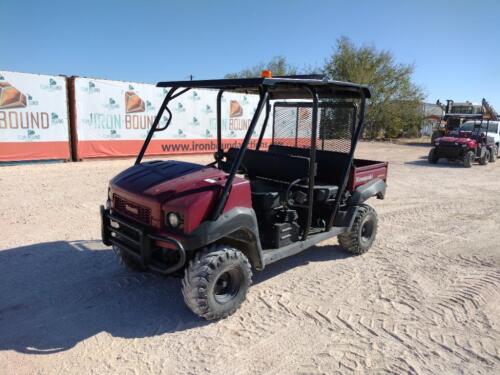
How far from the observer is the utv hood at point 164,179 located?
126 inches

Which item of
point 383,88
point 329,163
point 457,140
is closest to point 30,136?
point 329,163

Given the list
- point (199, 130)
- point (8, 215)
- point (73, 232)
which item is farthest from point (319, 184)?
point (199, 130)

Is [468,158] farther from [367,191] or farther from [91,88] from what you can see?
[91,88]

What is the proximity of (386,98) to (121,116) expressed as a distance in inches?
837

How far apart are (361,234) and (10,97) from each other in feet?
31.2

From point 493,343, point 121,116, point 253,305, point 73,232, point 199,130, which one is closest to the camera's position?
point 493,343

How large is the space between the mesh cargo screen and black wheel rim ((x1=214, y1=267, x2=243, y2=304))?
191cm

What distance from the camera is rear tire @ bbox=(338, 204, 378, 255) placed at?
4.79m

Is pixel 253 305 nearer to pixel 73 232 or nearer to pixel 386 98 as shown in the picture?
pixel 73 232

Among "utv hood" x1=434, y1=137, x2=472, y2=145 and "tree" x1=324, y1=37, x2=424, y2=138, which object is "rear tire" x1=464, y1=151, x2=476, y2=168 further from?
"tree" x1=324, y1=37, x2=424, y2=138

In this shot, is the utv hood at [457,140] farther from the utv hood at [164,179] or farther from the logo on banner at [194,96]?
the utv hood at [164,179]

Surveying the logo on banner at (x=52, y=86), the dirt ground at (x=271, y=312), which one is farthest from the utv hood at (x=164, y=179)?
the logo on banner at (x=52, y=86)

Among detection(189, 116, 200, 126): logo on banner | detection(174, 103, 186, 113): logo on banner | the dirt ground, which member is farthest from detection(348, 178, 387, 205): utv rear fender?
detection(189, 116, 200, 126): logo on banner

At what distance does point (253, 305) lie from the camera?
3609 mm
